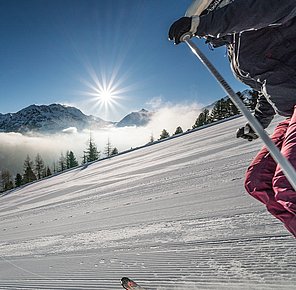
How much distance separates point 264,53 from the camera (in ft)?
4.07

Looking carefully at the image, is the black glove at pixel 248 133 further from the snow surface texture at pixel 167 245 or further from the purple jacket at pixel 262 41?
the snow surface texture at pixel 167 245

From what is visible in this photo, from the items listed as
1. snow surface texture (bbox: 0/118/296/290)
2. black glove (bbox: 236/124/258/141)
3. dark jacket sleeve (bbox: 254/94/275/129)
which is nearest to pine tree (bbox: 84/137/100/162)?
snow surface texture (bbox: 0/118/296/290)

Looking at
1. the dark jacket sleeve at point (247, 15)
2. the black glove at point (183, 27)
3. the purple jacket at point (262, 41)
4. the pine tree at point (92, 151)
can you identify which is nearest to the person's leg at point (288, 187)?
the purple jacket at point (262, 41)

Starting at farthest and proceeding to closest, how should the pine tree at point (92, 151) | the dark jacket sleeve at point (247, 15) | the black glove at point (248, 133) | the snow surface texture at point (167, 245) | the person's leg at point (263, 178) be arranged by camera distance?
the pine tree at point (92, 151) → the black glove at point (248, 133) → the snow surface texture at point (167, 245) → the person's leg at point (263, 178) → the dark jacket sleeve at point (247, 15)

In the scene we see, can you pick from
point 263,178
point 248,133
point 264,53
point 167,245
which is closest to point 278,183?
point 263,178

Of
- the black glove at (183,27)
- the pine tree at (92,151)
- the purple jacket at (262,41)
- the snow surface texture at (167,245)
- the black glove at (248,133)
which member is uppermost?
the pine tree at (92,151)

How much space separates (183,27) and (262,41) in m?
0.34

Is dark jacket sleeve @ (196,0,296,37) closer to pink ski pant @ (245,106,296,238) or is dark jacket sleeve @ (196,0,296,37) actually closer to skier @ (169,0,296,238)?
skier @ (169,0,296,238)

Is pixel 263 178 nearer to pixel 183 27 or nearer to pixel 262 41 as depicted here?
pixel 262 41

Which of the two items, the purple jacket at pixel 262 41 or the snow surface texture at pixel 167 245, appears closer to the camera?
the purple jacket at pixel 262 41

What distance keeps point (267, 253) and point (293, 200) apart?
0.72 m

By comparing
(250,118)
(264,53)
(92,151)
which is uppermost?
(92,151)

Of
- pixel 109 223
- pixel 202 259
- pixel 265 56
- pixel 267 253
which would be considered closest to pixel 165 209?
pixel 109 223

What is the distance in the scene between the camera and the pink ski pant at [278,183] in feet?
3.20
